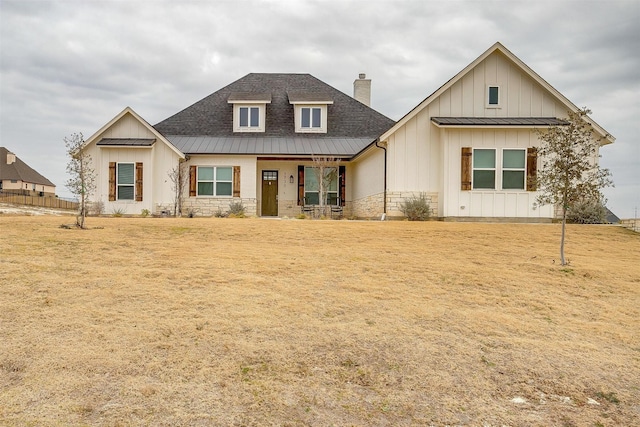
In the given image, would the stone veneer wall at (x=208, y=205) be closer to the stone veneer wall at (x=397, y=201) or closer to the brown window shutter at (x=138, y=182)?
the brown window shutter at (x=138, y=182)

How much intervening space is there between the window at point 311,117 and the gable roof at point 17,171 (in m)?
35.9

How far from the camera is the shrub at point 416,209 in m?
17.5

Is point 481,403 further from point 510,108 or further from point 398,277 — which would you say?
point 510,108

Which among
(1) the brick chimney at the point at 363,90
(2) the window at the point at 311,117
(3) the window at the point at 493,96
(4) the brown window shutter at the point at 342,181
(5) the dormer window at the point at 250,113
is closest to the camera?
(3) the window at the point at 493,96

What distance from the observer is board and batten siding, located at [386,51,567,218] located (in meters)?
17.3

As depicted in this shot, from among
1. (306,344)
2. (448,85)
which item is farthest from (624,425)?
(448,85)

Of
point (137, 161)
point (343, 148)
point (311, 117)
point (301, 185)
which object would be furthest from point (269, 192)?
point (137, 161)

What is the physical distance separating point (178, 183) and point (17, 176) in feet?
115

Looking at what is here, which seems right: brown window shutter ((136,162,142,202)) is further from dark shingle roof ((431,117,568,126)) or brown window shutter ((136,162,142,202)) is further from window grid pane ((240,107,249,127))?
dark shingle roof ((431,117,568,126))

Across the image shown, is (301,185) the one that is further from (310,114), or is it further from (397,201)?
(397,201)

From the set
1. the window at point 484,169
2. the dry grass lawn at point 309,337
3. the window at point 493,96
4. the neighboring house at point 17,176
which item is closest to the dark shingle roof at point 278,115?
the window at point 493,96

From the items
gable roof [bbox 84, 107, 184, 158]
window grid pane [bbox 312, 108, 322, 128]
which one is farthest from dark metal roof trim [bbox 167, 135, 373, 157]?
gable roof [bbox 84, 107, 184, 158]

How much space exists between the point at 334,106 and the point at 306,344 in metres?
21.6

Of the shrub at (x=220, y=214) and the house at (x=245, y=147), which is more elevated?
the house at (x=245, y=147)
